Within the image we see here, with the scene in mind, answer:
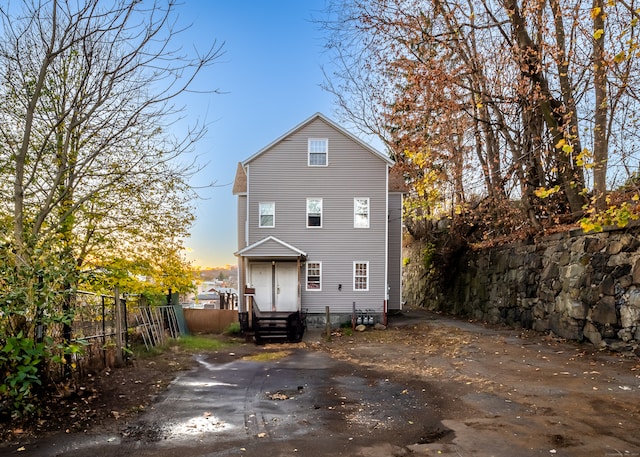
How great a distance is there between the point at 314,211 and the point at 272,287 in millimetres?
3754

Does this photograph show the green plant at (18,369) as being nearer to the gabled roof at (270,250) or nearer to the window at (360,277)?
the gabled roof at (270,250)

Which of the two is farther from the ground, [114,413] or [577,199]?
[577,199]

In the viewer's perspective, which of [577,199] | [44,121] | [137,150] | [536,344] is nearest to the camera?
[44,121]

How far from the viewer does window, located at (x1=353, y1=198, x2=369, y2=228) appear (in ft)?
62.8

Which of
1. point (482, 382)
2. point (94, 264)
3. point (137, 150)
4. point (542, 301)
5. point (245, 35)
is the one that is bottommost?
point (482, 382)

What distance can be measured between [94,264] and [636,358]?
12937 mm

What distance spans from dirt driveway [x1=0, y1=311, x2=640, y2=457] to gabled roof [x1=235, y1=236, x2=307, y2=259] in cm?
637

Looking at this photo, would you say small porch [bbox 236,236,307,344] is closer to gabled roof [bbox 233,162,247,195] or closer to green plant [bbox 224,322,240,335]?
green plant [bbox 224,322,240,335]

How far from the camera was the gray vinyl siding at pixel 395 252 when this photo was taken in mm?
21094

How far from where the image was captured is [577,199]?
1276cm

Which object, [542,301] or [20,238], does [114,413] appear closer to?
[20,238]

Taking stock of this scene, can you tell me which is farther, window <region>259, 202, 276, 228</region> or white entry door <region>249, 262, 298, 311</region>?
window <region>259, 202, 276, 228</region>

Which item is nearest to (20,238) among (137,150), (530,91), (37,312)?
(37,312)

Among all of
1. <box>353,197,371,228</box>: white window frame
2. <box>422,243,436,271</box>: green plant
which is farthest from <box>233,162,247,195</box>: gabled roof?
<box>422,243,436,271</box>: green plant
